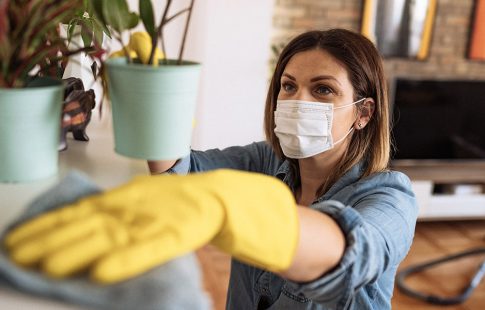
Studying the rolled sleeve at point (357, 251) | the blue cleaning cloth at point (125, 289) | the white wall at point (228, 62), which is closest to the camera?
the blue cleaning cloth at point (125, 289)

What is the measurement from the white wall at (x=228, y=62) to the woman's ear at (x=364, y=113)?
197 cm

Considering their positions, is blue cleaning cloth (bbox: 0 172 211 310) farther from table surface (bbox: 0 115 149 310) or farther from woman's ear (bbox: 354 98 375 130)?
woman's ear (bbox: 354 98 375 130)

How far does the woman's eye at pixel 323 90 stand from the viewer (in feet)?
4.06

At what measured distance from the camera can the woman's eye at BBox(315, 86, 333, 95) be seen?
1.24 metres

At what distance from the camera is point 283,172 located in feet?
4.31

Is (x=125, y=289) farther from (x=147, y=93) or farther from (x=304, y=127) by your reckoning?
(x=304, y=127)

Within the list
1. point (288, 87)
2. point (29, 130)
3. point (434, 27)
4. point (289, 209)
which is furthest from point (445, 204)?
point (29, 130)

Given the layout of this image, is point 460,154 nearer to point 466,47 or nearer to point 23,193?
point 466,47

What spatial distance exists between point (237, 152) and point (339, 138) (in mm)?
272

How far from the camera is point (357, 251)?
63 cm

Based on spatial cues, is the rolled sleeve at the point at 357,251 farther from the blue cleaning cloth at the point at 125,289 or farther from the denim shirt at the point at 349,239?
the blue cleaning cloth at the point at 125,289

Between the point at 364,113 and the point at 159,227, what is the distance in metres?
0.98

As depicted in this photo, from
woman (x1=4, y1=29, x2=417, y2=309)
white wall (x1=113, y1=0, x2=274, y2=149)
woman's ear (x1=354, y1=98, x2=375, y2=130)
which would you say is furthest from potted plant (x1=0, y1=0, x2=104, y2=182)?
white wall (x1=113, y1=0, x2=274, y2=149)

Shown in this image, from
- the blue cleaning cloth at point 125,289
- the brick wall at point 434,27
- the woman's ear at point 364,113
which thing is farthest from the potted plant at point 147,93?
the brick wall at point 434,27
